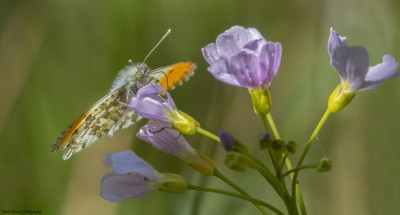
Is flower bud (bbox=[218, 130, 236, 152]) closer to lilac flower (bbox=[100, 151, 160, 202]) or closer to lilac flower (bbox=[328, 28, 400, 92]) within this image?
lilac flower (bbox=[100, 151, 160, 202])

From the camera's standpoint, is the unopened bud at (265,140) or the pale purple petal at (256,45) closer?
the unopened bud at (265,140)

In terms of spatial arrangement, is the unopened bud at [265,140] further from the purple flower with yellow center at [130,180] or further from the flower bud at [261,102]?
the purple flower with yellow center at [130,180]

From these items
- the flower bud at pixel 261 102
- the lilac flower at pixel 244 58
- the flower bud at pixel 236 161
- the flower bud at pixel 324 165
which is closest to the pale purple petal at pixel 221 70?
the lilac flower at pixel 244 58

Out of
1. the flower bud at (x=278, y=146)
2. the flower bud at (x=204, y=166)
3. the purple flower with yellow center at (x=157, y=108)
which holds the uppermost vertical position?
the purple flower with yellow center at (x=157, y=108)

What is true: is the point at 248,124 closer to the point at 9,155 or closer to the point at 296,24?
the point at 296,24

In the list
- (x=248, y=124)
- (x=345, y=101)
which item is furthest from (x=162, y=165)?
(x=345, y=101)

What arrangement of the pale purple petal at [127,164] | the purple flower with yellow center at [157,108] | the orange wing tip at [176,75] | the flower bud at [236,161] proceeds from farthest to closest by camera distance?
the orange wing tip at [176,75] < the purple flower with yellow center at [157,108] < the pale purple petal at [127,164] < the flower bud at [236,161]

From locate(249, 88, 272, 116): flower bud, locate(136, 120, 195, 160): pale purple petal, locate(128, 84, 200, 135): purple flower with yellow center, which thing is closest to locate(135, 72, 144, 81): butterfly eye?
locate(128, 84, 200, 135): purple flower with yellow center
